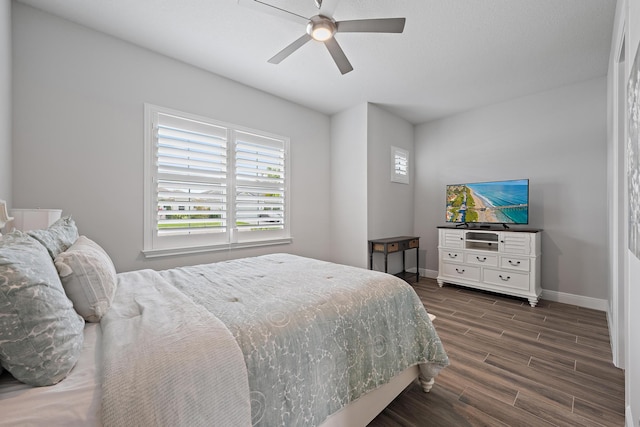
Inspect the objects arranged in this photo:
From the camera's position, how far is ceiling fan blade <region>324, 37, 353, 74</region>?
2135mm

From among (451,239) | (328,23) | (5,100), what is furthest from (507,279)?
(5,100)

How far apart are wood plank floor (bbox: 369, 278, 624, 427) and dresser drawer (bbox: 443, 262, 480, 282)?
739 mm

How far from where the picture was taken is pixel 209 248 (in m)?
3.15

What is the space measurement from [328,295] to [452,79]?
320cm

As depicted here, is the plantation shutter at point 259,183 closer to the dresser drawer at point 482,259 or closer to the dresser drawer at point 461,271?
the dresser drawer at point 461,271

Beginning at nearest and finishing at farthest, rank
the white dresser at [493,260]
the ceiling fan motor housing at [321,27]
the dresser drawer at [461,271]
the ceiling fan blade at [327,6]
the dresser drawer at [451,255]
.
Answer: the ceiling fan blade at [327,6]
the ceiling fan motor housing at [321,27]
the white dresser at [493,260]
the dresser drawer at [461,271]
the dresser drawer at [451,255]

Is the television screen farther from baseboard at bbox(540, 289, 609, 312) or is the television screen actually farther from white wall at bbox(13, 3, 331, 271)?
white wall at bbox(13, 3, 331, 271)

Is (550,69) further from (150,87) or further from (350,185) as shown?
(150,87)

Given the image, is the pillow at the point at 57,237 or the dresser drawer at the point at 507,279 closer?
the pillow at the point at 57,237

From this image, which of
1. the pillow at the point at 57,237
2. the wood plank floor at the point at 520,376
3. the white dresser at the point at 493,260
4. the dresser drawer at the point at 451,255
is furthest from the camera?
the dresser drawer at the point at 451,255

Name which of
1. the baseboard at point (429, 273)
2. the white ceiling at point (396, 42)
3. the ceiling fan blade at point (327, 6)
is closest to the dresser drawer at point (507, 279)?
the baseboard at point (429, 273)

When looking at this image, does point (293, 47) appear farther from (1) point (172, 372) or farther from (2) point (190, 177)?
(1) point (172, 372)

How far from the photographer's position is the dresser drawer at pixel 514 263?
343 cm

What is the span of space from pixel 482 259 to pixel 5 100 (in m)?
5.08
